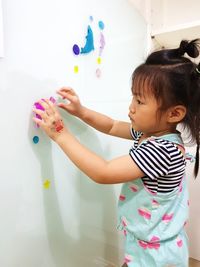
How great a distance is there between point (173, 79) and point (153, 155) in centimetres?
17

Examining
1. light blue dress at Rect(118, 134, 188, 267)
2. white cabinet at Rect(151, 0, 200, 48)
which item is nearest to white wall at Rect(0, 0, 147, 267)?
light blue dress at Rect(118, 134, 188, 267)

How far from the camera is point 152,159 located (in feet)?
1.83

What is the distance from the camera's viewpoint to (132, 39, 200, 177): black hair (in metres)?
0.58

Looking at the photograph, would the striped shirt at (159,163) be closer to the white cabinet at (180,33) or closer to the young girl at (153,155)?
the young girl at (153,155)

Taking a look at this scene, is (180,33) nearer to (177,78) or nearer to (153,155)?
(177,78)

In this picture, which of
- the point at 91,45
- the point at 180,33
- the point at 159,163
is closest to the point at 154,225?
the point at 159,163

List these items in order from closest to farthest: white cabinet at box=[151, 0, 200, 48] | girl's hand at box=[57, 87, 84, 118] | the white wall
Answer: the white wall < girl's hand at box=[57, 87, 84, 118] < white cabinet at box=[151, 0, 200, 48]

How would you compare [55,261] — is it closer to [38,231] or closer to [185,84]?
[38,231]

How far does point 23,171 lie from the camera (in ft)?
1.72

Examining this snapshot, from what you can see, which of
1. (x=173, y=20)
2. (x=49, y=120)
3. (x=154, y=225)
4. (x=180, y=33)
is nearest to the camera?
(x=49, y=120)

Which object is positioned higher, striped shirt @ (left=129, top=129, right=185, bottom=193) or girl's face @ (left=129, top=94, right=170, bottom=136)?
Result: girl's face @ (left=129, top=94, right=170, bottom=136)

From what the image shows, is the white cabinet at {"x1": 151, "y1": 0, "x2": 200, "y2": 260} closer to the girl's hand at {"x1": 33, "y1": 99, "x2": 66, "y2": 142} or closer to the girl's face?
the girl's face

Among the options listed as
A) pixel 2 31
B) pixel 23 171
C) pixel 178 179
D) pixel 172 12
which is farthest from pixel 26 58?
pixel 172 12

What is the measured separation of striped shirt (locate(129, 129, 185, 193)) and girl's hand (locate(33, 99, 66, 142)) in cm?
16
